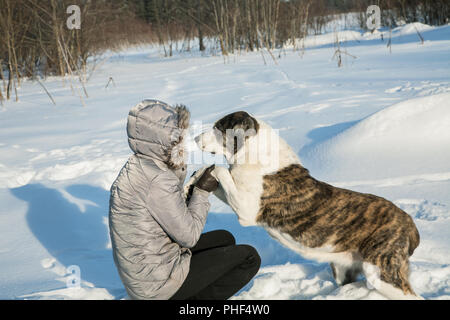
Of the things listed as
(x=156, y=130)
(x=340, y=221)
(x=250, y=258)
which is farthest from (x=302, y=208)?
(x=156, y=130)

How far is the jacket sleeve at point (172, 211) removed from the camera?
6.28 feet

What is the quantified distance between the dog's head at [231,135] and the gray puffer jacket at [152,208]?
49cm

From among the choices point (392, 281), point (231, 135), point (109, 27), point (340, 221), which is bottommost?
point (392, 281)

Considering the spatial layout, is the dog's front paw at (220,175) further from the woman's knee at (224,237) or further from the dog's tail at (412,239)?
the dog's tail at (412,239)

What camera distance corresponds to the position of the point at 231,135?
96.2 inches

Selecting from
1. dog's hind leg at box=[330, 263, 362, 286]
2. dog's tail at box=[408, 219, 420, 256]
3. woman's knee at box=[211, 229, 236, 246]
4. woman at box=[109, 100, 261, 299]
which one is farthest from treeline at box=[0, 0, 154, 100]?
dog's tail at box=[408, 219, 420, 256]

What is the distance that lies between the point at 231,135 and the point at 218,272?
3.00ft

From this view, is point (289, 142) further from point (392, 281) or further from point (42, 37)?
point (42, 37)

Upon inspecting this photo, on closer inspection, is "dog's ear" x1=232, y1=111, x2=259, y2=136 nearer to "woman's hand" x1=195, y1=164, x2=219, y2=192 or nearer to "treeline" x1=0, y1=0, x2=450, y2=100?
"woman's hand" x1=195, y1=164, x2=219, y2=192

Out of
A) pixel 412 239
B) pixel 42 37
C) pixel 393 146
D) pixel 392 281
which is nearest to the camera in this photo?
pixel 392 281

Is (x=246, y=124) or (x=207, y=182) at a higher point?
Answer: (x=246, y=124)

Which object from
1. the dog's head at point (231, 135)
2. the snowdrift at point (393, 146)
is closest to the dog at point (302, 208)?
the dog's head at point (231, 135)

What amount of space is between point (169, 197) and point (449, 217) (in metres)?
2.43

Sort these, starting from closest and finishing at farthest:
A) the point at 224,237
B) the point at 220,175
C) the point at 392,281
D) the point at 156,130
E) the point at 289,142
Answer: the point at 156,130 < the point at 392,281 < the point at 220,175 < the point at 224,237 < the point at 289,142
